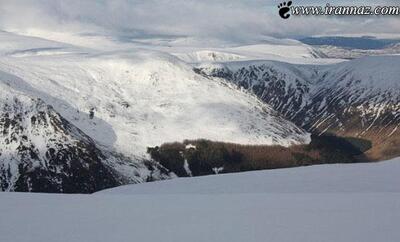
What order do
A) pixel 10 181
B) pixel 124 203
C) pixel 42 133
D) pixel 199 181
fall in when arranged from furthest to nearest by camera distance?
1. pixel 42 133
2. pixel 10 181
3. pixel 199 181
4. pixel 124 203

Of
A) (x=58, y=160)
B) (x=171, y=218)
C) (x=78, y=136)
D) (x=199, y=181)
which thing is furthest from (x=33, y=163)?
(x=171, y=218)

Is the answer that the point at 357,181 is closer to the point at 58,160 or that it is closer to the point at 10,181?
the point at 10,181

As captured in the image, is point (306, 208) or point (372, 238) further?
point (306, 208)

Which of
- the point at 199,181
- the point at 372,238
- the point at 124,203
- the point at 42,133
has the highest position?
the point at 372,238

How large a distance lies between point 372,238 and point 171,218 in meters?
5.14

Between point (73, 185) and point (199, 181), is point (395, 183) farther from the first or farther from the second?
point (73, 185)

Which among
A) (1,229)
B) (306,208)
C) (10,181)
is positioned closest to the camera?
(1,229)

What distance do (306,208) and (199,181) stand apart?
35.0 feet

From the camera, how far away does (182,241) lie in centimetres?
1241

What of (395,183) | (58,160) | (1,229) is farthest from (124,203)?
(58,160)

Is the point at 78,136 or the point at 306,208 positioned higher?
the point at 306,208

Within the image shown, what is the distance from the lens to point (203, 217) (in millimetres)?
14758

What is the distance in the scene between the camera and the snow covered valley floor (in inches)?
501

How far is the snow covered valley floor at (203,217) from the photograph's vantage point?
41.8 ft
